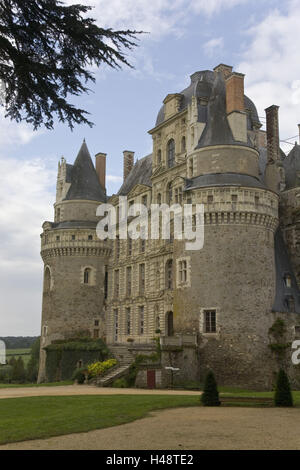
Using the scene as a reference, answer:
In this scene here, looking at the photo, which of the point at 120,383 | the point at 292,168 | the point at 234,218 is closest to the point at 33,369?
the point at 120,383

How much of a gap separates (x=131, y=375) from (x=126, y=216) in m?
15.4

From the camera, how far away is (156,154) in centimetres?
3819

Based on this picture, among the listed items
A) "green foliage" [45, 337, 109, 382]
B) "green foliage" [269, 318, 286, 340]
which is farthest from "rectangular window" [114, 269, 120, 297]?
"green foliage" [269, 318, 286, 340]

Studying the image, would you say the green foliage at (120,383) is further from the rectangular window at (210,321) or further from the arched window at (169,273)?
the arched window at (169,273)

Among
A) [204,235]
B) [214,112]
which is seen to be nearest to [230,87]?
[214,112]

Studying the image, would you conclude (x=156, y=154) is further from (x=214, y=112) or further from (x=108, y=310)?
(x=108, y=310)

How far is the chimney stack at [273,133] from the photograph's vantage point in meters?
34.8

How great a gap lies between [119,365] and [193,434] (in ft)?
66.4

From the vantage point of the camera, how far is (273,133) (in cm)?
3494

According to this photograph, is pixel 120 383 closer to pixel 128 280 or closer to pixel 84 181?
pixel 128 280

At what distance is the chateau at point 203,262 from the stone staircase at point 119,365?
0.24 meters

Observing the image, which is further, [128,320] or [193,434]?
[128,320]

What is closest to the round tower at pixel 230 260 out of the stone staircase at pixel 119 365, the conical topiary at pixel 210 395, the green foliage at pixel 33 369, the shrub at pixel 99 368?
the stone staircase at pixel 119 365

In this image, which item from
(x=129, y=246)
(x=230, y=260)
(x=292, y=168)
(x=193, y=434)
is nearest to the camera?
(x=193, y=434)
